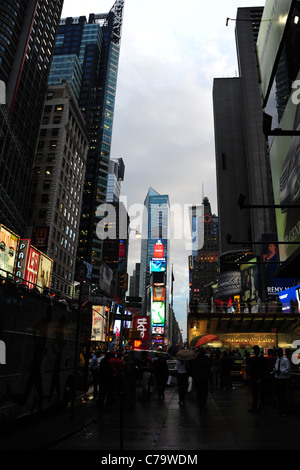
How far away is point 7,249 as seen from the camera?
1054 inches

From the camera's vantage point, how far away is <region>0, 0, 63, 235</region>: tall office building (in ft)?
184

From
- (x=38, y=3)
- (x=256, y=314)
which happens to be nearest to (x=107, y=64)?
(x=38, y=3)

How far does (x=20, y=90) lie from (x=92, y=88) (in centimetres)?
9140

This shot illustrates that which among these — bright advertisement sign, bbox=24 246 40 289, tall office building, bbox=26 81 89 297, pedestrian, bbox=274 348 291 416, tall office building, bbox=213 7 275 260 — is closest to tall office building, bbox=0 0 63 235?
tall office building, bbox=26 81 89 297

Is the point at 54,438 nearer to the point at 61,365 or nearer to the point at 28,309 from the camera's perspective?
the point at 28,309

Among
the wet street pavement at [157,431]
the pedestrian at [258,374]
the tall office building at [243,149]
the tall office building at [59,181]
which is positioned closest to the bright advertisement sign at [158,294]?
the tall office building at [243,149]

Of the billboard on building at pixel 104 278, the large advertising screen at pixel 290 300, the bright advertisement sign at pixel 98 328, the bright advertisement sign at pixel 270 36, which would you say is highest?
the bright advertisement sign at pixel 270 36

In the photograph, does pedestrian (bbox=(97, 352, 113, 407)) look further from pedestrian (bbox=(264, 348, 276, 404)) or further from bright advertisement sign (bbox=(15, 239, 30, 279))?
bright advertisement sign (bbox=(15, 239, 30, 279))

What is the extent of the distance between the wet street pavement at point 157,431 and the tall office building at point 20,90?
4738 centimetres

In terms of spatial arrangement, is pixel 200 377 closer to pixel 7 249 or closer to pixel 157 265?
pixel 7 249

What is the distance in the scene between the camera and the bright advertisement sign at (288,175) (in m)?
18.2

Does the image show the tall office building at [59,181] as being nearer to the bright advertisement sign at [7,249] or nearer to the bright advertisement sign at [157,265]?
the bright advertisement sign at [157,265]

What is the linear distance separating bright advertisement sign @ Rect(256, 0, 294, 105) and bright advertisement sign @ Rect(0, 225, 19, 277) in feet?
72.8
